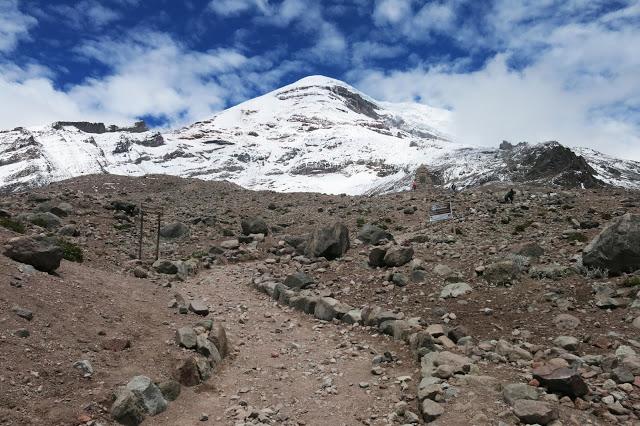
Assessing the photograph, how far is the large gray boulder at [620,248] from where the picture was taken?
13.8 m

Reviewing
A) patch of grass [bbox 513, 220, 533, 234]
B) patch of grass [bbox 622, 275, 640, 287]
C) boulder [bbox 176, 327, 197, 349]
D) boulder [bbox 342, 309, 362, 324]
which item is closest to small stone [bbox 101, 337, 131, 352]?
boulder [bbox 176, 327, 197, 349]

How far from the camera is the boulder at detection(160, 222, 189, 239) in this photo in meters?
27.1

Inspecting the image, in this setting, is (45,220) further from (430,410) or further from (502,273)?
(430,410)

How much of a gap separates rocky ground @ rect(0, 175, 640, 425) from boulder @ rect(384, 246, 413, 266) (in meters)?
0.08

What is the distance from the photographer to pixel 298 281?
61.7ft

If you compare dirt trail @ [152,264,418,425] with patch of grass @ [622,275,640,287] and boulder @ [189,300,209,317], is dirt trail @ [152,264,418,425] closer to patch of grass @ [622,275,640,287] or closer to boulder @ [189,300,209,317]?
boulder @ [189,300,209,317]

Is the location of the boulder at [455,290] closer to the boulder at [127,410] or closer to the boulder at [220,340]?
the boulder at [220,340]

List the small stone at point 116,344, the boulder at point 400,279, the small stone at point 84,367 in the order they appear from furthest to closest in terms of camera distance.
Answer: the boulder at point 400,279, the small stone at point 116,344, the small stone at point 84,367

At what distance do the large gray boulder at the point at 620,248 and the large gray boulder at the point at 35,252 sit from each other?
1611cm

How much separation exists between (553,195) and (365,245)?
483 inches

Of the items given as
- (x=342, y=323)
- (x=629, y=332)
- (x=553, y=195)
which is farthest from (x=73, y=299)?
(x=553, y=195)

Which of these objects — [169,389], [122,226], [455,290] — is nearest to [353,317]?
[455,290]

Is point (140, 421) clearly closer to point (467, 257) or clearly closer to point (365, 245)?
point (467, 257)

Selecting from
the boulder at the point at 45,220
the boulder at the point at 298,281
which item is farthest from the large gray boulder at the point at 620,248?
the boulder at the point at 45,220
